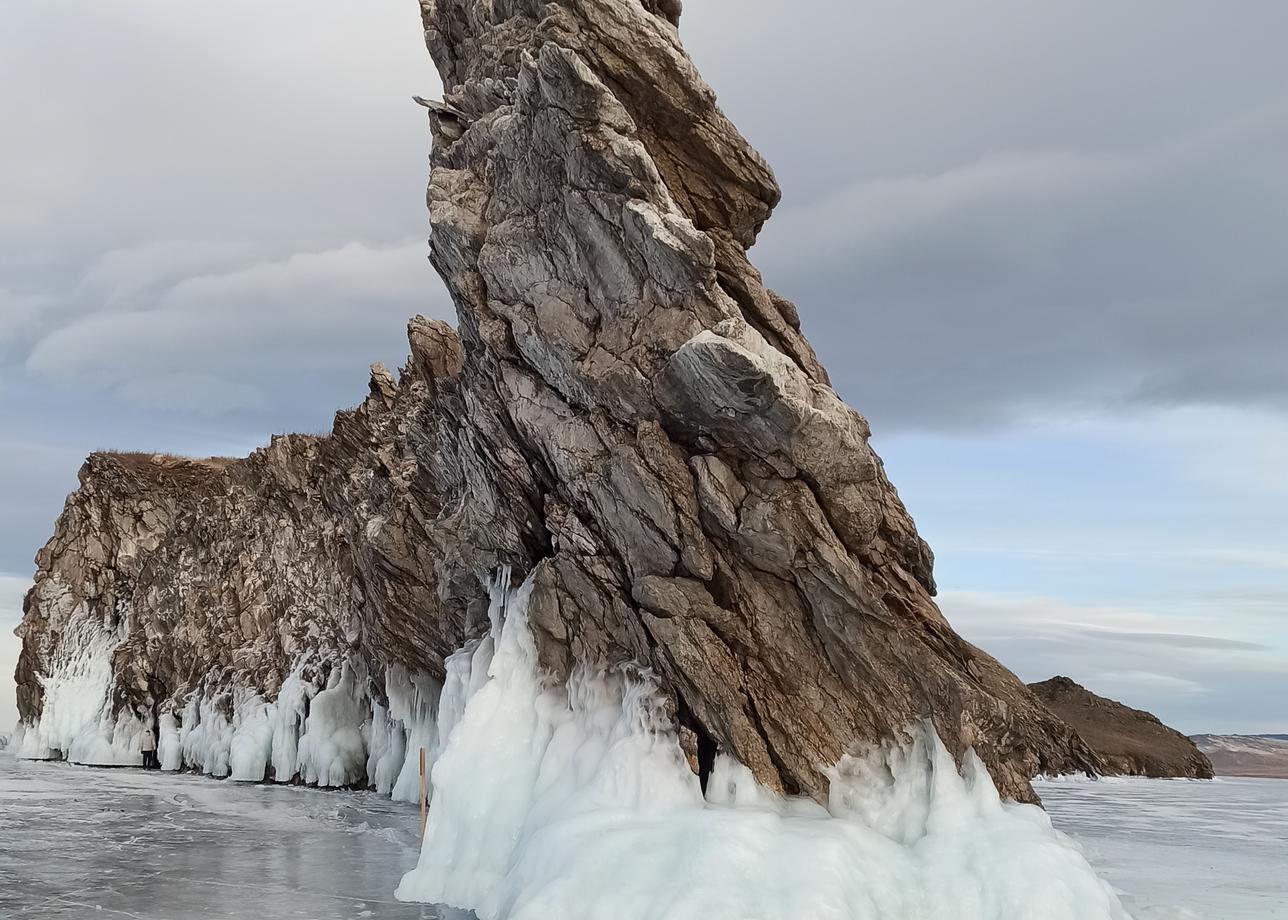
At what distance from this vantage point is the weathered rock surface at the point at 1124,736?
5719 centimetres

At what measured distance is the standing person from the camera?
50.9 m

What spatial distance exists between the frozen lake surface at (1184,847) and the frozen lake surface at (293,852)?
48 mm

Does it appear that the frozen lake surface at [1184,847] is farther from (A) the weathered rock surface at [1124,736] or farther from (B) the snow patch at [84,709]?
(B) the snow patch at [84,709]

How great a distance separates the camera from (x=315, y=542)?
43719mm

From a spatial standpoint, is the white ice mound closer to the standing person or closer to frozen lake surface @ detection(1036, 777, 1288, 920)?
frozen lake surface @ detection(1036, 777, 1288, 920)

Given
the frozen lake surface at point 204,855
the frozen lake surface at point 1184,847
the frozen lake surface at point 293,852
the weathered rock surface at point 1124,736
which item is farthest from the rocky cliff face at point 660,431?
the weathered rock surface at point 1124,736

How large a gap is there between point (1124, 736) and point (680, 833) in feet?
191

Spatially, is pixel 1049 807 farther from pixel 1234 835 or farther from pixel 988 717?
pixel 988 717

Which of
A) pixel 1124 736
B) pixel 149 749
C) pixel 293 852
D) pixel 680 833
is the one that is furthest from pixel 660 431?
pixel 1124 736

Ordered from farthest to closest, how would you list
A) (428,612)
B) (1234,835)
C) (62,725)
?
(62,725) → (428,612) → (1234,835)

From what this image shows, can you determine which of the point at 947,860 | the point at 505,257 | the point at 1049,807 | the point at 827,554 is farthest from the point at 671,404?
the point at 1049,807

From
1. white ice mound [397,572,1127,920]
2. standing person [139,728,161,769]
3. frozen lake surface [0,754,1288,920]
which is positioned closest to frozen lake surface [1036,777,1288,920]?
frozen lake surface [0,754,1288,920]

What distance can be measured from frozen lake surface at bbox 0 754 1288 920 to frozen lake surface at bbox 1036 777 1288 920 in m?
0.05

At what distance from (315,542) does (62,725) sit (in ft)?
75.9
